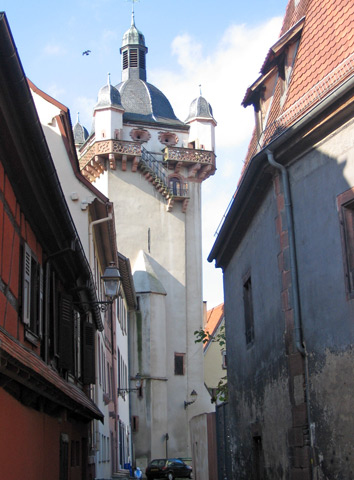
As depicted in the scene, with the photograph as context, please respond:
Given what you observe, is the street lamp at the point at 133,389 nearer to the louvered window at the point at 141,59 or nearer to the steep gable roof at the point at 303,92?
the steep gable roof at the point at 303,92

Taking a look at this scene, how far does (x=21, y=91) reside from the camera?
Result: 26.6 feet

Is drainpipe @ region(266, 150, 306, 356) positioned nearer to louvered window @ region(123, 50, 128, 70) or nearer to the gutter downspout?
the gutter downspout

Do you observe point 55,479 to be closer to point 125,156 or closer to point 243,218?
point 243,218

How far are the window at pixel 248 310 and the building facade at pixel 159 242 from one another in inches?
1106

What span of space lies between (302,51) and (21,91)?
5938 millimetres

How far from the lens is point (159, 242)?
46625 mm

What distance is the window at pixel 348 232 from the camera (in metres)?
9.74

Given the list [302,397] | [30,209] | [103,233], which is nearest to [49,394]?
[30,209]

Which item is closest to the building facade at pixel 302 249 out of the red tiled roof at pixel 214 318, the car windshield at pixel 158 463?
the car windshield at pixel 158 463

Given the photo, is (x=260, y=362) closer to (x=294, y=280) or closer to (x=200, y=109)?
(x=294, y=280)

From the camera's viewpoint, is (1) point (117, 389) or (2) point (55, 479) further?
(1) point (117, 389)

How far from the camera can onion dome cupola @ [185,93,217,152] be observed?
50.3m

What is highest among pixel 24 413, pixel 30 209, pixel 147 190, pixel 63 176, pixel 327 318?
pixel 147 190

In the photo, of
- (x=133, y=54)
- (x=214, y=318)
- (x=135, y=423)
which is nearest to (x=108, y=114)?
(x=133, y=54)
